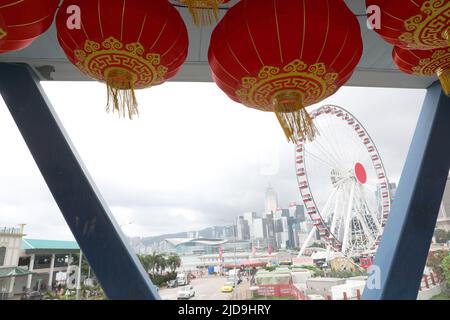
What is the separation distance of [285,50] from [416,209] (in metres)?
1.54

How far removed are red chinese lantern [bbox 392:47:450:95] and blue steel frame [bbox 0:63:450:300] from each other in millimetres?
1053

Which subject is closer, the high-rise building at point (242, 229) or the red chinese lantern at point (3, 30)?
the red chinese lantern at point (3, 30)

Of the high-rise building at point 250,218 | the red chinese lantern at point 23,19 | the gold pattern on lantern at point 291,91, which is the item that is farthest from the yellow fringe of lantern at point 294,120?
the high-rise building at point 250,218

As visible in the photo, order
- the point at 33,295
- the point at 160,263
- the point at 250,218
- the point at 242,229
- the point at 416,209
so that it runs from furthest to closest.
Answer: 1. the point at 250,218
2. the point at 242,229
3. the point at 416,209
4. the point at 160,263
5. the point at 33,295

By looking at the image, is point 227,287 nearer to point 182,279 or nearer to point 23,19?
point 182,279

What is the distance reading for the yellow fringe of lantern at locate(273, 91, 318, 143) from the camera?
0.83 metres

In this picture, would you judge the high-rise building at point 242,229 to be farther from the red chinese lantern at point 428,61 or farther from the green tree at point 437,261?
the red chinese lantern at point 428,61

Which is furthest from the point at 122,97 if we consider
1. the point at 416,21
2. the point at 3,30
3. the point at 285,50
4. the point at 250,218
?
the point at 250,218

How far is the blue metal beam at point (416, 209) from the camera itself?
160cm

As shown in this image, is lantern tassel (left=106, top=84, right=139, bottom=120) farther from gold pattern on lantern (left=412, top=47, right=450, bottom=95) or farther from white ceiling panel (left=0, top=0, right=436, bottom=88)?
gold pattern on lantern (left=412, top=47, right=450, bottom=95)

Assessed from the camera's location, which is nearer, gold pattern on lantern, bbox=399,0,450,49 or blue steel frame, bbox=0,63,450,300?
gold pattern on lantern, bbox=399,0,450,49

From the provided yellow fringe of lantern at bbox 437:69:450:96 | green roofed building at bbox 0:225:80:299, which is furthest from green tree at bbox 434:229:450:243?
green roofed building at bbox 0:225:80:299

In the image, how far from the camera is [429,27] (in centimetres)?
71

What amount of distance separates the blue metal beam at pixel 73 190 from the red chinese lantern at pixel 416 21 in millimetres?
1405
